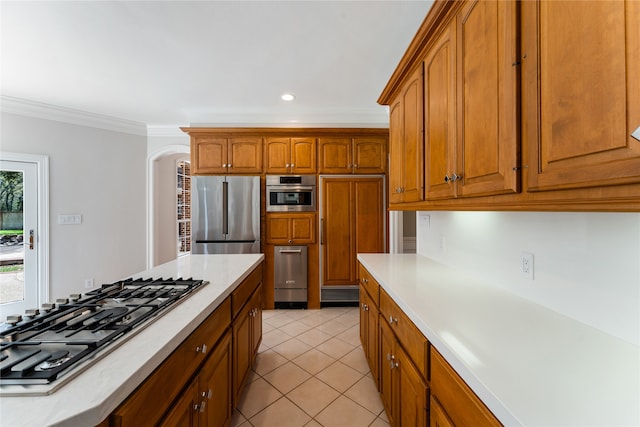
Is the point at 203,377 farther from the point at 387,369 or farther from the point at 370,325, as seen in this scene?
the point at 370,325

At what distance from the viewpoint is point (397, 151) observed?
2193 mm

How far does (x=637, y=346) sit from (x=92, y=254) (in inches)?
206

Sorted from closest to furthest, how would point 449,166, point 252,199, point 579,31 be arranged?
point 579,31 < point 449,166 < point 252,199

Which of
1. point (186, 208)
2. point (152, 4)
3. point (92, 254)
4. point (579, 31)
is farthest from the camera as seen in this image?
point (186, 208)

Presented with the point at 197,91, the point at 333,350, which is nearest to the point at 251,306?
the point at 333,350

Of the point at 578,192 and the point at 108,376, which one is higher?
the point at 578,192

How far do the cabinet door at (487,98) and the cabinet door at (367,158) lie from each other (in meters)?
2.33

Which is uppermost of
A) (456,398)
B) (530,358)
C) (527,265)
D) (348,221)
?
(348,221)

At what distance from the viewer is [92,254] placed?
150 inches

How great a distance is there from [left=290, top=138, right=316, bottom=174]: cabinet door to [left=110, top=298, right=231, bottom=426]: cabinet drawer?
2.59 m

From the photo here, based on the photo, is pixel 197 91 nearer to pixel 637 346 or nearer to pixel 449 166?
pixel 449 166

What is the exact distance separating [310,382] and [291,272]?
1660 mm

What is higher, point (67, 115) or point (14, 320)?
point (67, 115)

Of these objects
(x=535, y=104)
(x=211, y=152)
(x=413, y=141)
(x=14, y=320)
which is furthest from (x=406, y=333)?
(x=211, y=152)
